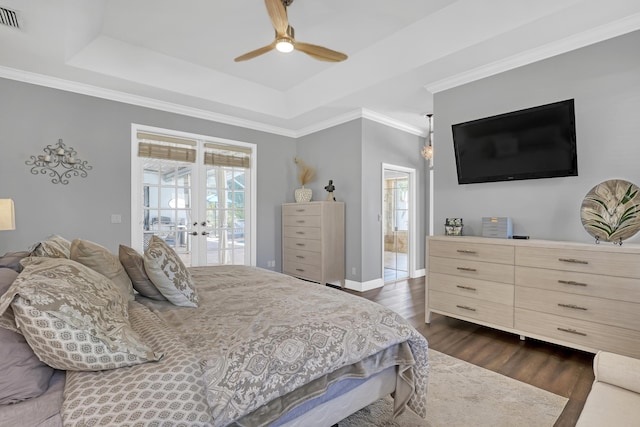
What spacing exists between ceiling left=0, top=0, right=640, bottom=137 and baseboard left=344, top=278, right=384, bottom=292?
2.59 m

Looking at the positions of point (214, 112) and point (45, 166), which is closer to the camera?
point (45, 166)

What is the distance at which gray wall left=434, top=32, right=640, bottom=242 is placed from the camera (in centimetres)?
246

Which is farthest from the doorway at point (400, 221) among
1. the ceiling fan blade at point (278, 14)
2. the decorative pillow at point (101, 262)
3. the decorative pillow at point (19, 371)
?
the decorative pillow at point (19, 371)

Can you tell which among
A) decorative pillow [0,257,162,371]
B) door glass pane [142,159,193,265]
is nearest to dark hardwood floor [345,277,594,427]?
decorative pillow [0,257,162,371]

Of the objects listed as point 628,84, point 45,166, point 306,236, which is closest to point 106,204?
point 45,166

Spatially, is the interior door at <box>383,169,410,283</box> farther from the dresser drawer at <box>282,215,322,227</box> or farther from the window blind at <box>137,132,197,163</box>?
the window blind at <box>137,132,197,163</box>

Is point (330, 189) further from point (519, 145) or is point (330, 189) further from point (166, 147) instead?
point (519, 145)

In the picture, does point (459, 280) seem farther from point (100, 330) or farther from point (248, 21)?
point (248, 21)

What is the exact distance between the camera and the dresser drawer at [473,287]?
8.86 feet

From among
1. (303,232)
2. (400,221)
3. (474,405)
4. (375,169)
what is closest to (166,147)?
(303,232)

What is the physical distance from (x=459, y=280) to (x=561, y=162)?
138cm

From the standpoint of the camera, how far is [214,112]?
4.59 m

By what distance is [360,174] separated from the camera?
181 inches

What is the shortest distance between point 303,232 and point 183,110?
250 centimetres
